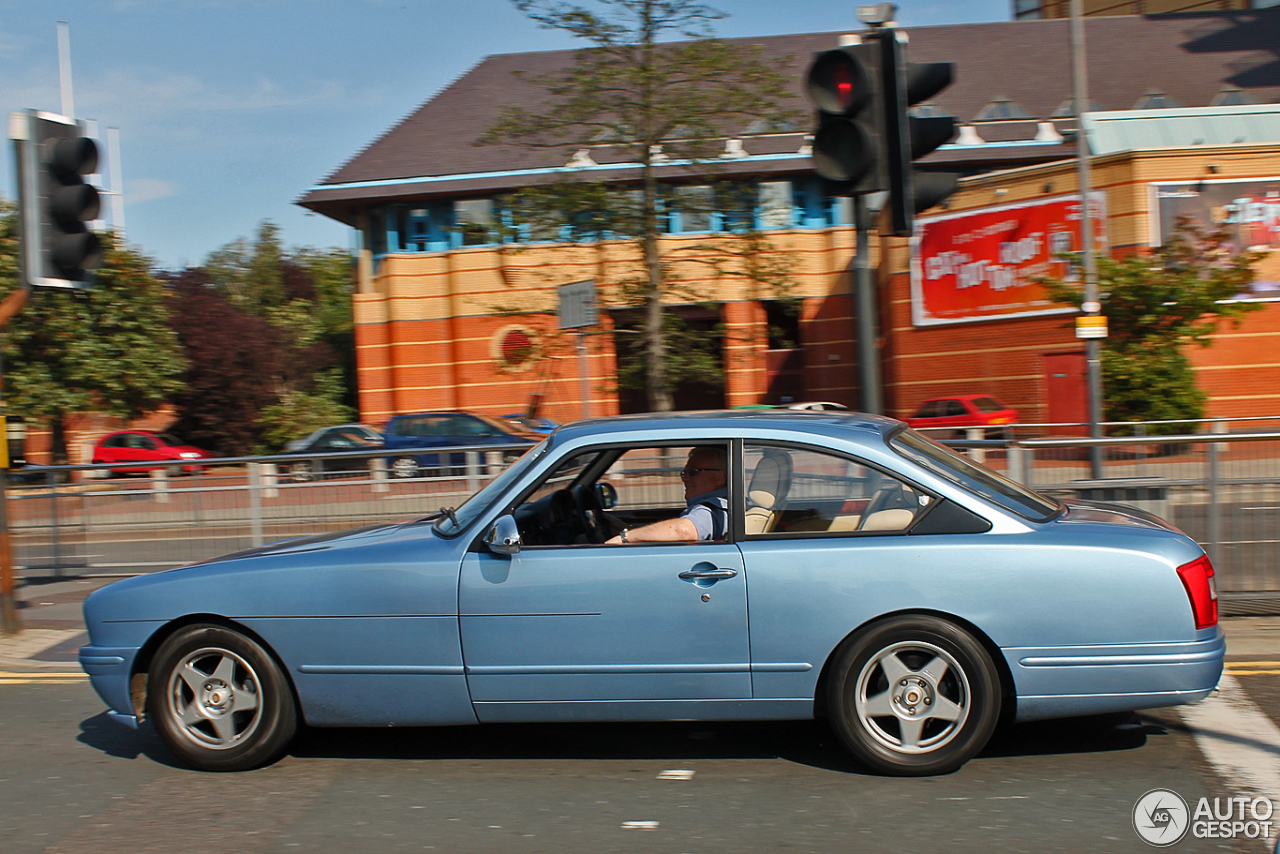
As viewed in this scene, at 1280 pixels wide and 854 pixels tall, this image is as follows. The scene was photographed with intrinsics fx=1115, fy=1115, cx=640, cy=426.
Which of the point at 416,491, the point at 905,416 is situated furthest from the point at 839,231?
the point at 416,491

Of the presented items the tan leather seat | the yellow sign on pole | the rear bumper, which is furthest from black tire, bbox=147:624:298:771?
the yellow sign on pole

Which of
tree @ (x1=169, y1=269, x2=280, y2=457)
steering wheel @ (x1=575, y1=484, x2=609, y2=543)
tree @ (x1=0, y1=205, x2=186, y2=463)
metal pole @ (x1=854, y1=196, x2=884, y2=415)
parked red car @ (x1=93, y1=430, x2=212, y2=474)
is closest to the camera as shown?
steering wheel @ (x1=575, y1=484, x2=609, y2=543)

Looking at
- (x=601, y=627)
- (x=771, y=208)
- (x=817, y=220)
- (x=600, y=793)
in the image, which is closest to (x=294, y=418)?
(x=817, y=220)

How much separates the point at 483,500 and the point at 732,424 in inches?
43.4

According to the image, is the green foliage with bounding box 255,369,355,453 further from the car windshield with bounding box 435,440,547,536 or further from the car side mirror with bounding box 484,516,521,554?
the car side mirror with bounding box 484,516,521,554

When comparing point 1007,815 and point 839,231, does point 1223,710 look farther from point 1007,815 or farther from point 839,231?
point 839,231

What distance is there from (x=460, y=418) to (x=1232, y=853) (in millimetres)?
24180

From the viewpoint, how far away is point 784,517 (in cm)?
455

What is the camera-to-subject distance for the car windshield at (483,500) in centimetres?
468

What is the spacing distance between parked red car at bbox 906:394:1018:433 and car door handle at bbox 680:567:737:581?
894 inches

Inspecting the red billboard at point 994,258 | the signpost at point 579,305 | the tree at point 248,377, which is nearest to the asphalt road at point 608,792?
the signpost at point 579,305

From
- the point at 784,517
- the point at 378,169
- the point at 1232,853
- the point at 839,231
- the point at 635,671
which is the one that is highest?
the point at 378,169

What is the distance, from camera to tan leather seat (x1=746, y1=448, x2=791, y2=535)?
14.8 feet

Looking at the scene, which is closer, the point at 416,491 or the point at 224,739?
the point at 224,739
